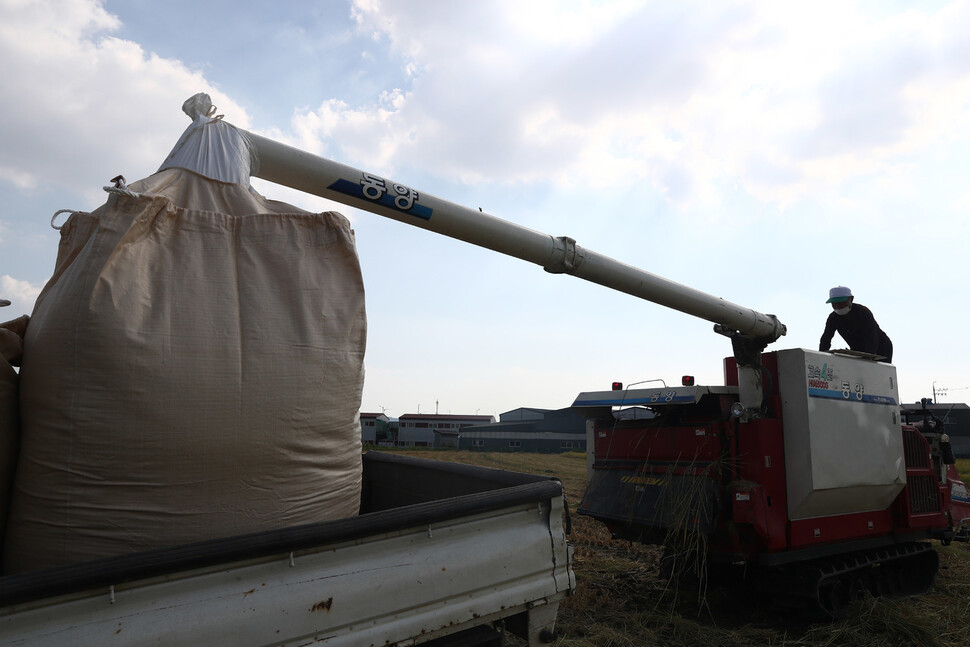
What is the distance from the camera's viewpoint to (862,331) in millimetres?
6195

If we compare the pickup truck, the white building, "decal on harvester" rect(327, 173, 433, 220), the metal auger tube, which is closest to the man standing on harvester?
the metal auger tube

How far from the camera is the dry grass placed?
173 inches

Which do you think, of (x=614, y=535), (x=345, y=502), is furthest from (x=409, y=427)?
(x=345, y=502)

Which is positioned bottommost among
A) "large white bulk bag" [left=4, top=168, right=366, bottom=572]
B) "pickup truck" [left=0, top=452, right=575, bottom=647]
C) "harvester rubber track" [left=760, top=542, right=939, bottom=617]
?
"harvester rubber track" [left=760, top=542, right=939, bottom=617]

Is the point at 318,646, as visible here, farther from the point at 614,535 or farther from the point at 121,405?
the point at 614,535

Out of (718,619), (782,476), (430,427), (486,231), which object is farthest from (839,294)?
(430,427)

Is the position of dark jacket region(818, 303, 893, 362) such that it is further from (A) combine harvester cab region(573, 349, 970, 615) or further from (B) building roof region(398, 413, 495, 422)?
(B) building roof region(398, 413, 495, 422)

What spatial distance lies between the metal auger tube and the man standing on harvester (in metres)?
1.09

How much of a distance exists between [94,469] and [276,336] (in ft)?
2.25

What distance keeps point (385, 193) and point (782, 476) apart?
3713mm

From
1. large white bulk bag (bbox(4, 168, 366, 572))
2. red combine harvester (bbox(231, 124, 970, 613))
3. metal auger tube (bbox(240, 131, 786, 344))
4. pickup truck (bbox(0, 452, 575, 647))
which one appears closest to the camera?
pickup truck (bbox(0, 452, 575, 647))

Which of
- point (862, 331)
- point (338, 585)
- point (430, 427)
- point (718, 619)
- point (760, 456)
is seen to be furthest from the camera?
point (430, 427)

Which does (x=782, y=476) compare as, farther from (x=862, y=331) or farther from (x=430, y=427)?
(x=430, y=427)

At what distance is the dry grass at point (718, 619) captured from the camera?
4.40m
